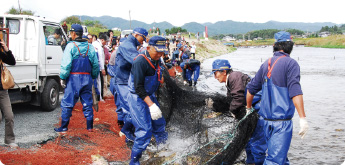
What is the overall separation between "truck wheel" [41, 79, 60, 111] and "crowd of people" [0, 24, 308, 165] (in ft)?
6.57

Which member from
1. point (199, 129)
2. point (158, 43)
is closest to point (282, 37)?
point (158, 43)

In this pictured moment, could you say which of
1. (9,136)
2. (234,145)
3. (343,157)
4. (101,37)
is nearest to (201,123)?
(234,145)

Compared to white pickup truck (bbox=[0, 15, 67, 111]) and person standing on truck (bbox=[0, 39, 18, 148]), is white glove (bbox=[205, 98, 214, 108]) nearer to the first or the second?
person standing on truck (bbox=[0, 39, 18, 148])

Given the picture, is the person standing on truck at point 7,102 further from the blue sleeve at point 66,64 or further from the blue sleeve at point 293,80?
the blue sleeve at point 293,80

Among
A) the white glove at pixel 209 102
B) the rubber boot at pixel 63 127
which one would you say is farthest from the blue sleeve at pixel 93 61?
the white glove at pixel 209 102

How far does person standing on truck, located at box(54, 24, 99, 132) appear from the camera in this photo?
544 centimetres

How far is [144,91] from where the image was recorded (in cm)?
387

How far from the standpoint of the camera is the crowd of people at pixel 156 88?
322cm

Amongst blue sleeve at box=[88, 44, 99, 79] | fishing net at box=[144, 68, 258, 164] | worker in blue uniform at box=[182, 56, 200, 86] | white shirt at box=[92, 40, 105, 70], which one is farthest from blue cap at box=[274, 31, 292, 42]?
worker in blue uniform at box=[182, 56, 200, 86]

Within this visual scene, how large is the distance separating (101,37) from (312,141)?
6.28 m

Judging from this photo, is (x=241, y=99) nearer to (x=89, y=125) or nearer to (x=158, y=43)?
(x=158, y=43)

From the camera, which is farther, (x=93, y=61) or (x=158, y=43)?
(x=93, y=61)

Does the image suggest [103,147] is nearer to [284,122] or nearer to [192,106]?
[192,106]

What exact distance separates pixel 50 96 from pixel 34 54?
1155mm
